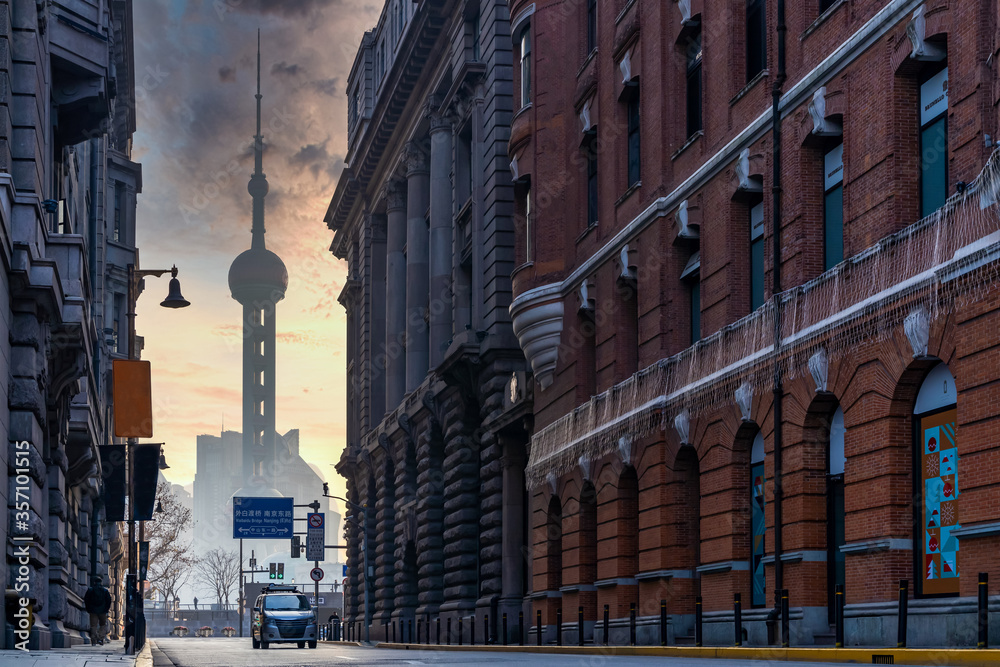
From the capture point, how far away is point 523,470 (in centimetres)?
4447

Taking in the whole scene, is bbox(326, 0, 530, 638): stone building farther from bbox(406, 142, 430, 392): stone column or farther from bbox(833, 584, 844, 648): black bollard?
bbox(833, 584, 844, 648): black bollard

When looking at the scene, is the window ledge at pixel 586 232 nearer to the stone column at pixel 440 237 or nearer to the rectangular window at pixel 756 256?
the rectangular window at pixel 756 256

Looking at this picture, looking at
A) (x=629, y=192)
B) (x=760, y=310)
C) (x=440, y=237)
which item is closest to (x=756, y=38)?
(x=760, y=310)

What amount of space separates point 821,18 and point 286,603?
35.0 meters

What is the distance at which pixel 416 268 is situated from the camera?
60344mm

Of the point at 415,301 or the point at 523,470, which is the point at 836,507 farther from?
the point at 415,301

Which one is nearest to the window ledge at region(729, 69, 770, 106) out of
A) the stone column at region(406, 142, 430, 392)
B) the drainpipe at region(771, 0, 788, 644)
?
the drainpipe at region(771, 0, 788, 644)

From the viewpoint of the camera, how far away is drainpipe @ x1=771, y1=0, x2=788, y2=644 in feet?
81.6

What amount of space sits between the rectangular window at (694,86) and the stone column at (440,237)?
22808mm

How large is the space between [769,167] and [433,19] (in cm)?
2903

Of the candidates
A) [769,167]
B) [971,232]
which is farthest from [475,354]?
[971,232]

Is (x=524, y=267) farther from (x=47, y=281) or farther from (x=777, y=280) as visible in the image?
(x=47, y=281)

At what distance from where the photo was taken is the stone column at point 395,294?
6519cm

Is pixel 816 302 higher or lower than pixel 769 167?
lower
